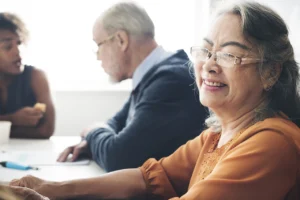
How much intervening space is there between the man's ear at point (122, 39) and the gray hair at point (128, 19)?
2cm

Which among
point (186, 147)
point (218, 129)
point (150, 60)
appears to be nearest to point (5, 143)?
point (150, 60)

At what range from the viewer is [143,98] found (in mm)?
1690

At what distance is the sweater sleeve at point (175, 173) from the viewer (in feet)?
4.32

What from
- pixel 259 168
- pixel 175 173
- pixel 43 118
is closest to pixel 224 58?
pixel 259 168

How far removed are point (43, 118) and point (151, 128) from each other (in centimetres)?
78

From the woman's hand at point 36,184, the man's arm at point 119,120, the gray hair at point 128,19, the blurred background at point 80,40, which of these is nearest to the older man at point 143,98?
the gray hair at point 128,19

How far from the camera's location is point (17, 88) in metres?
2.20

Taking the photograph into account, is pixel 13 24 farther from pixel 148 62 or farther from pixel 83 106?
pixel 83 106

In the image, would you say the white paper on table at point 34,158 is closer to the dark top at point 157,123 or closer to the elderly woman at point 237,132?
the dark top at point 157,123

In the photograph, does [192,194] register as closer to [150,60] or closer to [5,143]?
[150,60]

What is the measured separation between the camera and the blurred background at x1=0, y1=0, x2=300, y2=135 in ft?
10.2

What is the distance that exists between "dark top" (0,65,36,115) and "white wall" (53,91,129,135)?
99 centimetres

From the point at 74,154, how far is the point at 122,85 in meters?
1.54

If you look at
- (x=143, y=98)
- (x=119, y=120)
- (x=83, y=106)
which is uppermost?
(x=143, y=98)
